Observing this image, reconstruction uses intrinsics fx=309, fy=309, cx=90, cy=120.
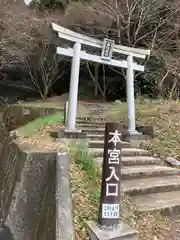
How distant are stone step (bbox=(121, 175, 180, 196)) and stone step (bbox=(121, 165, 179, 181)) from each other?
0.08m

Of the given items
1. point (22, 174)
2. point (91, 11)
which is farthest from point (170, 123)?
point (91, 11)

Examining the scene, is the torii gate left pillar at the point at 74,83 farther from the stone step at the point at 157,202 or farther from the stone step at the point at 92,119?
the stone step at the point at 157,202

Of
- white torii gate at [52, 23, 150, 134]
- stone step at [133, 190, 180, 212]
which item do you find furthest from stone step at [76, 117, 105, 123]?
stone step at [133, 190, 180, 212]

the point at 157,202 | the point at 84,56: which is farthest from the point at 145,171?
the point at 84,56

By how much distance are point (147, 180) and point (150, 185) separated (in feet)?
0.80

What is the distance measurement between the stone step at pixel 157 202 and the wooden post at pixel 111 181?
0.62 metres

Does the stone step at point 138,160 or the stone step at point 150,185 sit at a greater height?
Result: the stone step at point 138,160

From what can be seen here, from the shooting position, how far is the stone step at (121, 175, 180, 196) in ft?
13.0

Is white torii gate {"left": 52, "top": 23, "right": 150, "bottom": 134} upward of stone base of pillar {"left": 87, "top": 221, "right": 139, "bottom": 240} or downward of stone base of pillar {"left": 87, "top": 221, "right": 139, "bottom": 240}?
upward

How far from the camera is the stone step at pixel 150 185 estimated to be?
397 cm

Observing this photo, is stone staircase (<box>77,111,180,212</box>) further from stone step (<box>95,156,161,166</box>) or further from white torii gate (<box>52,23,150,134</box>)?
white torii gate (<box>52,23,150,134</box>)

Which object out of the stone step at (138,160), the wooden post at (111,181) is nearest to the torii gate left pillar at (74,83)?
the stone step at (138,160)

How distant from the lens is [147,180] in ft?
14.6

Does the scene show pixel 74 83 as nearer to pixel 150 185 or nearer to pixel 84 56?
pixel 84 56
